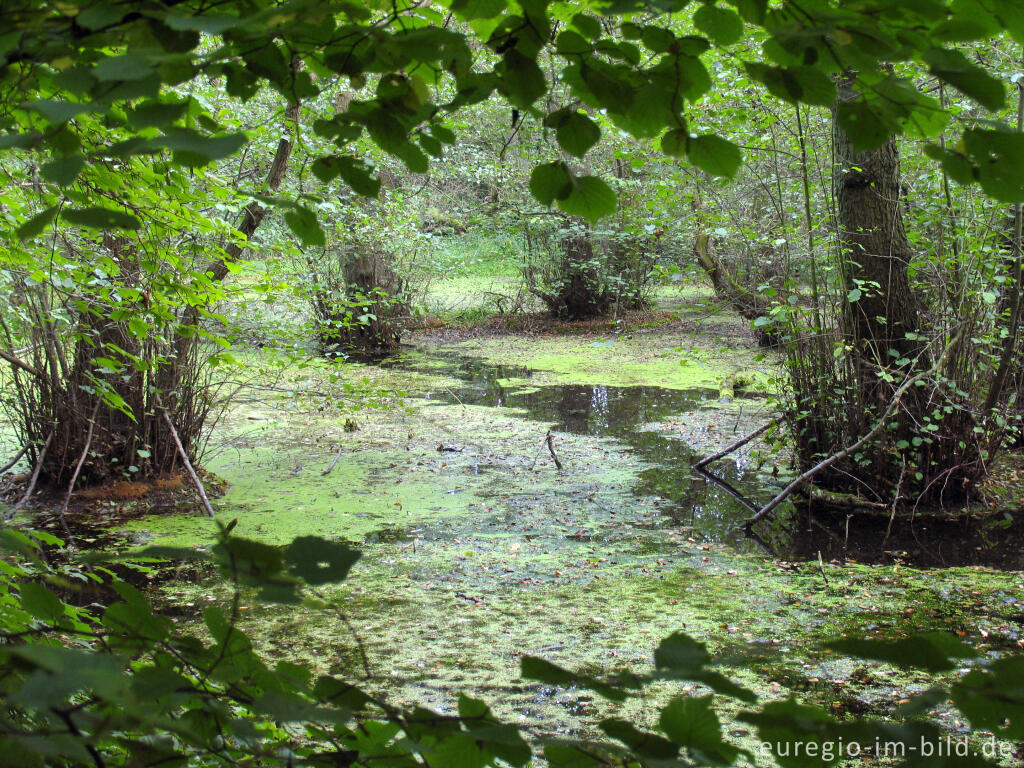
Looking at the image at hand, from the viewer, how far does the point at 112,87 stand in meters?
0.57

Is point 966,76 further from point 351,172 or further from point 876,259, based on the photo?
point 876,259

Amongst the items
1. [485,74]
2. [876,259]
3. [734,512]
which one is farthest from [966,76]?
[734,512]

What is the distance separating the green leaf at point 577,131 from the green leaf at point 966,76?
33cm

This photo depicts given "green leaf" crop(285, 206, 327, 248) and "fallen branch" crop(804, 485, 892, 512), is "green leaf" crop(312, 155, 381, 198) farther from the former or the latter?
"fallen branch" crop(804, 485, 892, 512)

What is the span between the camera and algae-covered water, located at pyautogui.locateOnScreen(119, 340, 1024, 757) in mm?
2271

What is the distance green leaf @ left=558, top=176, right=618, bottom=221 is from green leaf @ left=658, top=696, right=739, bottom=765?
50 centimetres

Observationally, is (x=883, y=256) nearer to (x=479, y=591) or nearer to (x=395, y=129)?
(x=479, y=591)

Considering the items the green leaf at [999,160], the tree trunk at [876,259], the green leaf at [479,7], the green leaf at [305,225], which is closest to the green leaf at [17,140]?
the green leaf at [305,225]

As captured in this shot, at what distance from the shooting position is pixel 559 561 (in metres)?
3.23

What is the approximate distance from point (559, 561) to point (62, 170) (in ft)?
9.41

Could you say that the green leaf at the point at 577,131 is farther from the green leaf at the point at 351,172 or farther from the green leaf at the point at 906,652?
the green leaf at the point at 906,652

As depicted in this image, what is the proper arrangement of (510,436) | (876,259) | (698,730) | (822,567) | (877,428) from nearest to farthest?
(698,730), (822,567), (877,428), (876,259), (510,436)

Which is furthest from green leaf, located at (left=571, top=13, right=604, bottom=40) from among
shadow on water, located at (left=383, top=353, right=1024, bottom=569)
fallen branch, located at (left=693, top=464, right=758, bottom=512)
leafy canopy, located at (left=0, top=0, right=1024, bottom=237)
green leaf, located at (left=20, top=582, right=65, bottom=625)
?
fallen branch, located at (left=693, top=464, right=758, bottom=512)

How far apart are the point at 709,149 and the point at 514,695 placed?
5.75 feet
